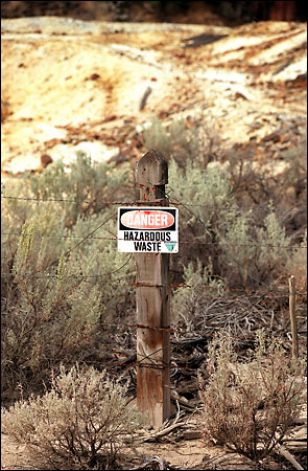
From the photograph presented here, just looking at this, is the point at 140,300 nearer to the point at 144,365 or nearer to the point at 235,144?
the point at 144,365

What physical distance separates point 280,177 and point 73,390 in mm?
6658

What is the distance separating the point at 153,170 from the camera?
5.98 meters

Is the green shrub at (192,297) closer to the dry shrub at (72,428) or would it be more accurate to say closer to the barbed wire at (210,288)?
the barbed wire at (210,288)

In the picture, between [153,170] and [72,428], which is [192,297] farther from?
[72,428]

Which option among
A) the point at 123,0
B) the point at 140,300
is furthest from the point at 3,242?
the point at 123,0

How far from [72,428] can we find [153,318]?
1.01 m

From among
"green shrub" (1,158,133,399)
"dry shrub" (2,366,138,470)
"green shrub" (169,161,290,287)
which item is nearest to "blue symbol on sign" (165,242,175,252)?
"dry shrub" (2,366,138,470)

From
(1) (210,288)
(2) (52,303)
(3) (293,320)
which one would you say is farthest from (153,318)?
(1) (210,288)

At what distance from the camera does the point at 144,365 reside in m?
6.05

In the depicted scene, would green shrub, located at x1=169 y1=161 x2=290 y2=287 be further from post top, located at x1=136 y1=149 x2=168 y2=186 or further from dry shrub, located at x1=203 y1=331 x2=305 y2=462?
dry shrub, located at x1=203 y1=331 x2=305 y2=462

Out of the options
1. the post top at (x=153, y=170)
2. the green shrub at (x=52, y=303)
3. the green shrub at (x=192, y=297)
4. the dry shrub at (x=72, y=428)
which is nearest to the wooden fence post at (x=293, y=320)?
the green shrub at (x=192, y=297)

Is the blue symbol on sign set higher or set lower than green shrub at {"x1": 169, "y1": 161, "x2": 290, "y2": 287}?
lower

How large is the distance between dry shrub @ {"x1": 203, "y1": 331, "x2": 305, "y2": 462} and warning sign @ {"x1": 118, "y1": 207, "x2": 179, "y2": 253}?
0.69 metres

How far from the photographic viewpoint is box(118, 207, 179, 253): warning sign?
19.0 ft
